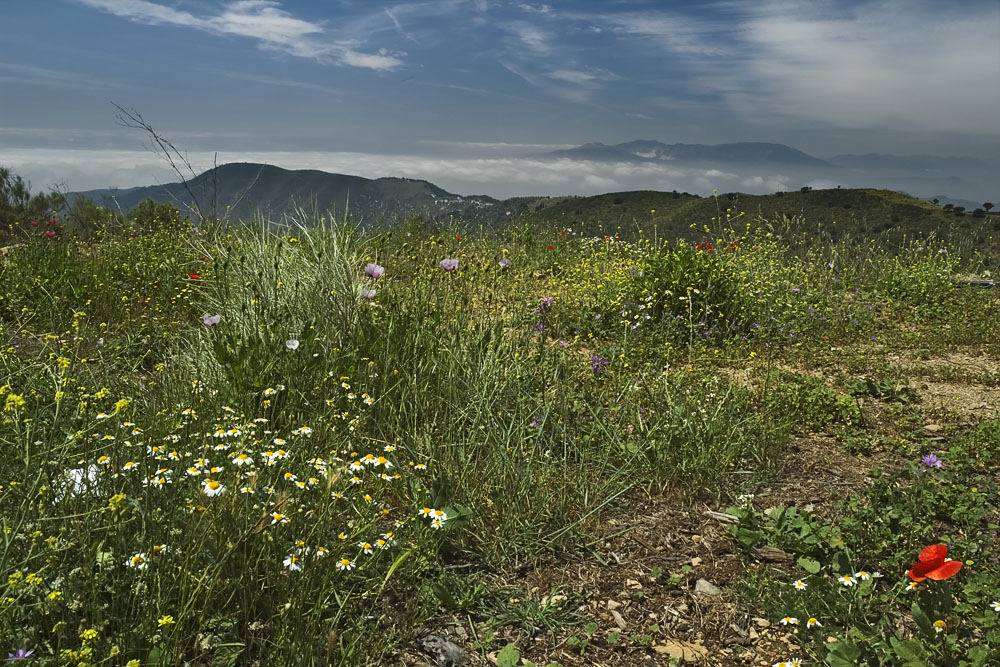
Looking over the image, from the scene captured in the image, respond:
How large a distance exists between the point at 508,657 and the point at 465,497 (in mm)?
738

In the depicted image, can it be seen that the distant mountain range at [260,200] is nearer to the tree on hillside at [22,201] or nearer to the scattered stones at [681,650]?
the scattered stones at [681,650]

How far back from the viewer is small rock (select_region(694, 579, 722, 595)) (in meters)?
2.56

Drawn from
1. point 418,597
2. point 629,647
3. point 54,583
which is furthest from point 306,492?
point 629,647

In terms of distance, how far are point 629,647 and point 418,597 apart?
2.42 feet

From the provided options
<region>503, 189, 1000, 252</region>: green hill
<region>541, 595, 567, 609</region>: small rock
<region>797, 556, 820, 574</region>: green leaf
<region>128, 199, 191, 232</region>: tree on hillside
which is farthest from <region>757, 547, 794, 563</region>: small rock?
<region>503, 189, 1000, 252</region>: green hill

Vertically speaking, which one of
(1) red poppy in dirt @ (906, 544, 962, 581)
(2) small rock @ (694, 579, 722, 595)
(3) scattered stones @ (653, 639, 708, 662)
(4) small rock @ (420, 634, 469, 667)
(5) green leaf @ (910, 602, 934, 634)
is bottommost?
(3) scattered stones @ (653, 639, 708, 662)

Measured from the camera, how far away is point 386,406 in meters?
3.43

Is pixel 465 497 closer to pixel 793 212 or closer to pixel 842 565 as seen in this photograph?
pixel 842 565

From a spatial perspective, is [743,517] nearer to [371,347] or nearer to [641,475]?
[641,475]

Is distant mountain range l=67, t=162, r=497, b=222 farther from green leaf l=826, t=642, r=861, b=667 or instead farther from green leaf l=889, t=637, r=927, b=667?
green leaf l=889, t=637, r=927, b=667

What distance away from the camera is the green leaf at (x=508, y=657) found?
2.09 meters

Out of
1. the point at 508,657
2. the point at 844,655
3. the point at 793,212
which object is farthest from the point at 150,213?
the point at 793,212

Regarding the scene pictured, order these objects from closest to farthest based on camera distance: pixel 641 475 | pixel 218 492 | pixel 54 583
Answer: pixel 54 583, pixel 218 492, pixel 641 475

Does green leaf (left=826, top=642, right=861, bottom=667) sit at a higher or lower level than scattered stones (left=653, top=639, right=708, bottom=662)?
higher
